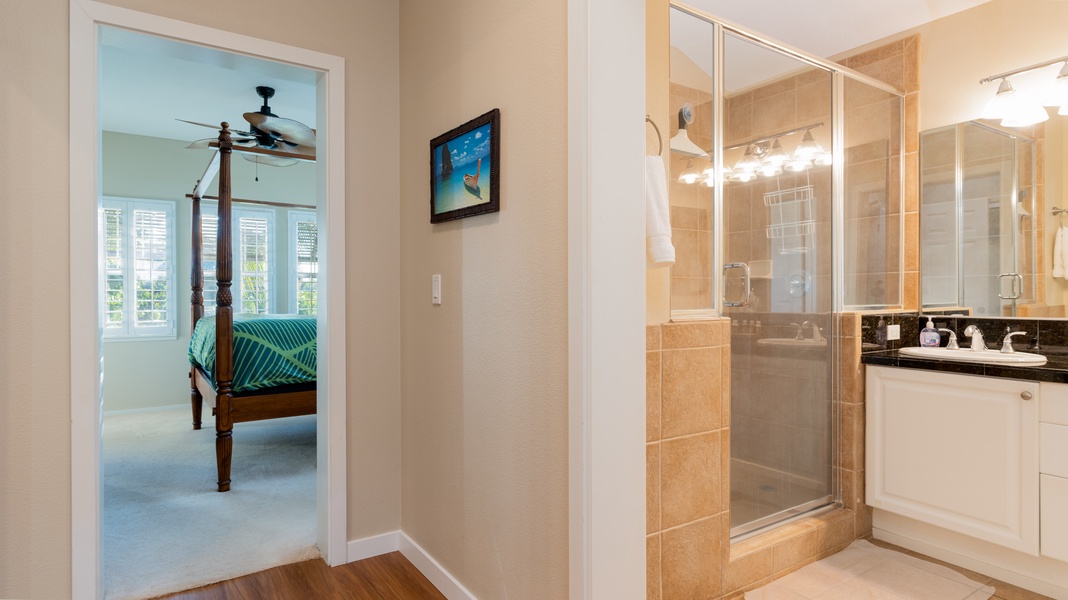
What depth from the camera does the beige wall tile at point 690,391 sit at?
1.85m

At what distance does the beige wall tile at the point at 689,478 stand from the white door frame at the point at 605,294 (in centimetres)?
25

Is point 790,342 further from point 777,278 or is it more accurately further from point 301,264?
point 301,264

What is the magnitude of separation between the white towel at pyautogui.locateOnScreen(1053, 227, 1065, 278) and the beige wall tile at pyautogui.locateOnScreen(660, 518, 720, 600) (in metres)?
2.10

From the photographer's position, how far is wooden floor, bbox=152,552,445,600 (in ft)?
7.15

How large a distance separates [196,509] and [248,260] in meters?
3.98

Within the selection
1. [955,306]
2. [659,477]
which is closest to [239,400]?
[659,477]

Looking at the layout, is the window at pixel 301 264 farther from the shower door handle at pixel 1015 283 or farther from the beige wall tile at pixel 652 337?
the shower door handle at pixel 1015 283

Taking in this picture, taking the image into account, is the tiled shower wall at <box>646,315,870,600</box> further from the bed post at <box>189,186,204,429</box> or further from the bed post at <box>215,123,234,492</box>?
the bed post at <box>189,186,204,429</box>

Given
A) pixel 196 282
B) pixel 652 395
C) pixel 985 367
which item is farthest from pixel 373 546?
pixel 196 282

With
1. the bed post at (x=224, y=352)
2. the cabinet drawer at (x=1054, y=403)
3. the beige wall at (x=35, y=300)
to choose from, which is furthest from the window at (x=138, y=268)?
the cabinet drawer at (x=1054, y=403)

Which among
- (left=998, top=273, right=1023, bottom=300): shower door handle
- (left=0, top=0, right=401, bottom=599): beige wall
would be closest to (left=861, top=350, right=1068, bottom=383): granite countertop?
(left=998, top=273, right=1023, bottom=300): shower door handle

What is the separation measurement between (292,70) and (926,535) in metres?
3.53

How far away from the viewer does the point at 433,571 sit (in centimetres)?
228

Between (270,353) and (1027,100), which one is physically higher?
(1027,100)
